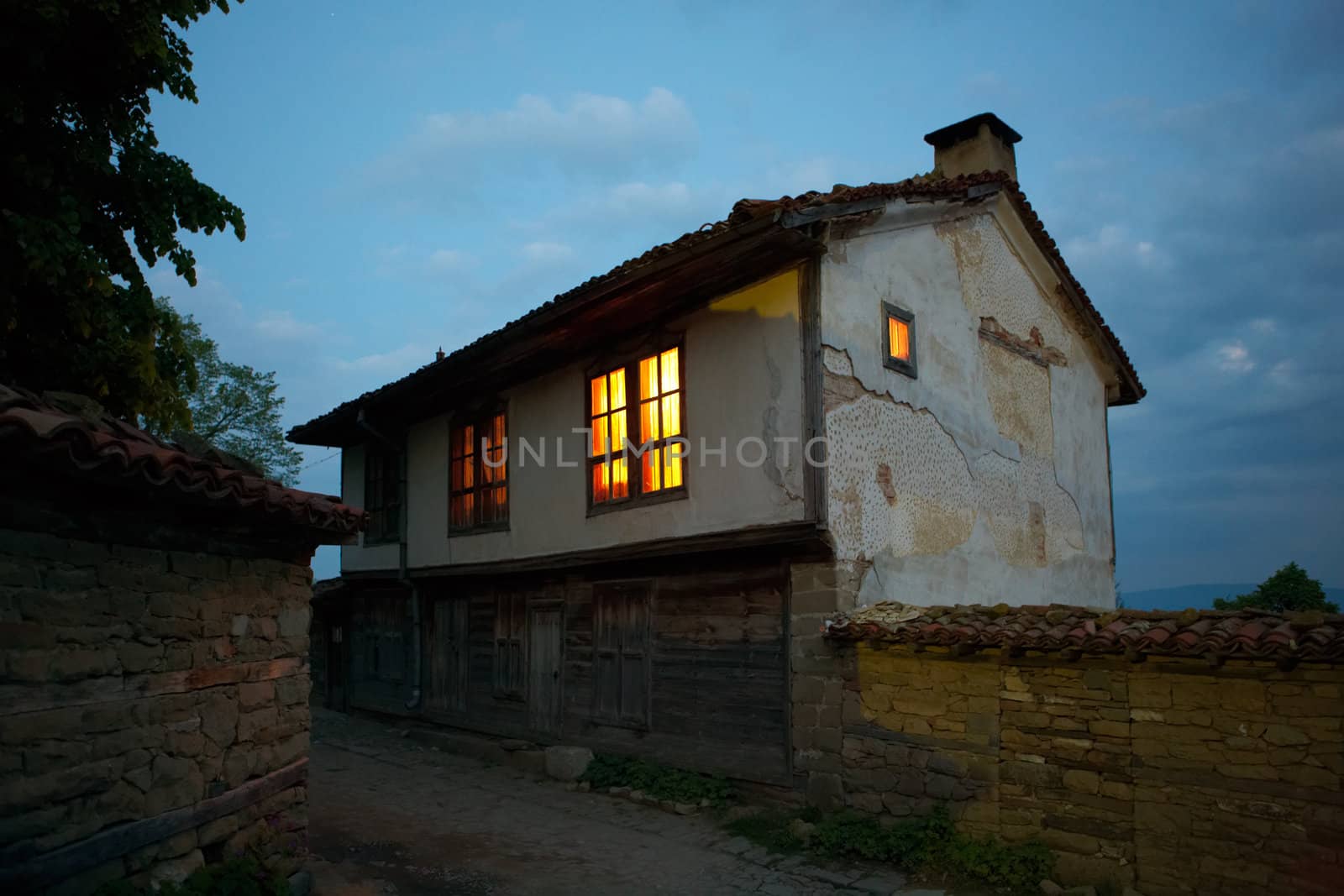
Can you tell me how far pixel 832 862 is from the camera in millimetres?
7516

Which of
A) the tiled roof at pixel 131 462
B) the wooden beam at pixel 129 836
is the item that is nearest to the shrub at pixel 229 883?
the wooden beam at pixel 129 836

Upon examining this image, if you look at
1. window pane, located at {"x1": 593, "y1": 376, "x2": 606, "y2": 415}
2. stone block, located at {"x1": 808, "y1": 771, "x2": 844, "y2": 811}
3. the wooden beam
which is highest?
window pane, located at {"x1": 593, "y1": 376, "x2": 606, "y2": 415}

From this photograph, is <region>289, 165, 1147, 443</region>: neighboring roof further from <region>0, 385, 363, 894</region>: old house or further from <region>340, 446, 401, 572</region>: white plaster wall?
<region>0, 385, 363, 894</region>: old house

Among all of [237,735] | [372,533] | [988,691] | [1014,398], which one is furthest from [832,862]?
[372,533]

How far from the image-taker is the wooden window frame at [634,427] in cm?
982

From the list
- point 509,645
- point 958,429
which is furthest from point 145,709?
point 958,429

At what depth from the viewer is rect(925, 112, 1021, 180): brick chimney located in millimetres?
11806

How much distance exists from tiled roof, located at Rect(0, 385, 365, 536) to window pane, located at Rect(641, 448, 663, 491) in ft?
14.5

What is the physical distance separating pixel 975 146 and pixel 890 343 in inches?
159

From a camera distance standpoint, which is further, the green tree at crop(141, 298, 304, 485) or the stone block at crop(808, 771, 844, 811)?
the green tree at crop(141, 298, 304, 485)

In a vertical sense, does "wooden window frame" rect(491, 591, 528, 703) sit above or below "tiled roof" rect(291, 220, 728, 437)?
below

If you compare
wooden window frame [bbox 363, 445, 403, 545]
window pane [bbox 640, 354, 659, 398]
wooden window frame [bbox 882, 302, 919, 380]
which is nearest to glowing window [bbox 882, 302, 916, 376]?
wooden window frame [bbox 882, 302, 919, 380]

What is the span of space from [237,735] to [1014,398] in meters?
9.13

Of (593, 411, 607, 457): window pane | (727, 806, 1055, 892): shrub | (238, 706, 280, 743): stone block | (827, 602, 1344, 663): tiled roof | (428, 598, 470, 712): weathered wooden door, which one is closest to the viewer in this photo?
(827, 602, 1344, 663): tiled roof
